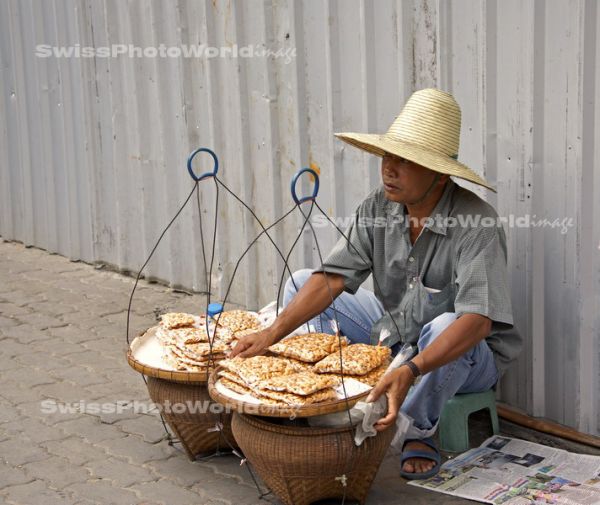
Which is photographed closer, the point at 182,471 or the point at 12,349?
the point at 182,471

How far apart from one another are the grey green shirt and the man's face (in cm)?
11

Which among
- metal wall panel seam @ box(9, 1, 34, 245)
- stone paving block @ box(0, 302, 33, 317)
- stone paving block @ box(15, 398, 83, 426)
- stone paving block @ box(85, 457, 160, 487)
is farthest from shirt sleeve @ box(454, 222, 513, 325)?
metal wall panel seam @ box(9, 1, 34, 245)

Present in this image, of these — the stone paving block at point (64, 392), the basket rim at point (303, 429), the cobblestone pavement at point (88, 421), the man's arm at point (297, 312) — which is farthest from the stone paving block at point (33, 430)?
the basket rim at point (303, 429)

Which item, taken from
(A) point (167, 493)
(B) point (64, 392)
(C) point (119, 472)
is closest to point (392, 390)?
(A) point (167, 493)

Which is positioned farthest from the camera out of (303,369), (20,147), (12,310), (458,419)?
(20,147)

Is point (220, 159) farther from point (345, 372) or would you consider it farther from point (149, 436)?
point (345, 372)

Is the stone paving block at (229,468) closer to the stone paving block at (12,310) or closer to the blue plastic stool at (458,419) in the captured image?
the blue plastic stool at (458,419)

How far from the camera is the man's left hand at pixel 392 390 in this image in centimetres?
309

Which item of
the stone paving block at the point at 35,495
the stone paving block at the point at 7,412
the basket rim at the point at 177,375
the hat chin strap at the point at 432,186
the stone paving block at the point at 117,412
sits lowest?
the stone paving block at the point at 35,495

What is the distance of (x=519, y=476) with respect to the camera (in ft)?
11.2

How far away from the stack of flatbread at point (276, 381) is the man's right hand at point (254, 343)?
144 mm

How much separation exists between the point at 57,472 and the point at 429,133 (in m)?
1.86

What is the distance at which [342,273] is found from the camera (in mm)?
3793

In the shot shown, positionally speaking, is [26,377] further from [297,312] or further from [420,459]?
[420,459]
